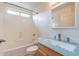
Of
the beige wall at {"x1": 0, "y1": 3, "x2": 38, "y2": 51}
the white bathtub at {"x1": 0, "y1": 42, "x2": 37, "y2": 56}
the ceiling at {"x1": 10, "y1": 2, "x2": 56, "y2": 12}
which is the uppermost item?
the ceiling at {"x1": 10, "y1": 2, "x2": 56, "y2": 12}

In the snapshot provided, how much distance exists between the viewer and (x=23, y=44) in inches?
112

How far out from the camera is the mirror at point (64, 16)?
1796 mm

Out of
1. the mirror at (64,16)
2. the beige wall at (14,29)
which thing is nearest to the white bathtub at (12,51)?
the beige wall at (14,29)

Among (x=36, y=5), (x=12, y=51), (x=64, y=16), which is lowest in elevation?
(x=12, y=51)

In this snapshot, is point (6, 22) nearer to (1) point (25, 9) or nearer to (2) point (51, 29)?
(1) point (25, 9)

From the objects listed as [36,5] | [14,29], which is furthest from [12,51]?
[36,5]

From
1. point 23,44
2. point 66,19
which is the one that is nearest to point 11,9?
point 23,44

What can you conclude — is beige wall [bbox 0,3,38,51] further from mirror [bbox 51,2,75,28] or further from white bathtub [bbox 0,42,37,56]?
mirror [bbox 51,2,75,28]

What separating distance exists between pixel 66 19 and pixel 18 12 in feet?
5.11

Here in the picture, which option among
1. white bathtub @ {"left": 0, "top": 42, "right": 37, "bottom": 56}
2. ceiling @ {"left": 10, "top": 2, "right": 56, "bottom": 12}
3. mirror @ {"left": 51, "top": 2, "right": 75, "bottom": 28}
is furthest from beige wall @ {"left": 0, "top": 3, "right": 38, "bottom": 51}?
mirror @ {"left": 51, "top": 2, "right": 75, "bottom": 28}

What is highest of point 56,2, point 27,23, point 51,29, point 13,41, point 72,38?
point 56,2

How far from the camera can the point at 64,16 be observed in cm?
200

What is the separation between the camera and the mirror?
70.7 inches

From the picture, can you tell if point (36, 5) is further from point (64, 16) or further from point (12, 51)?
point (12, 51)
